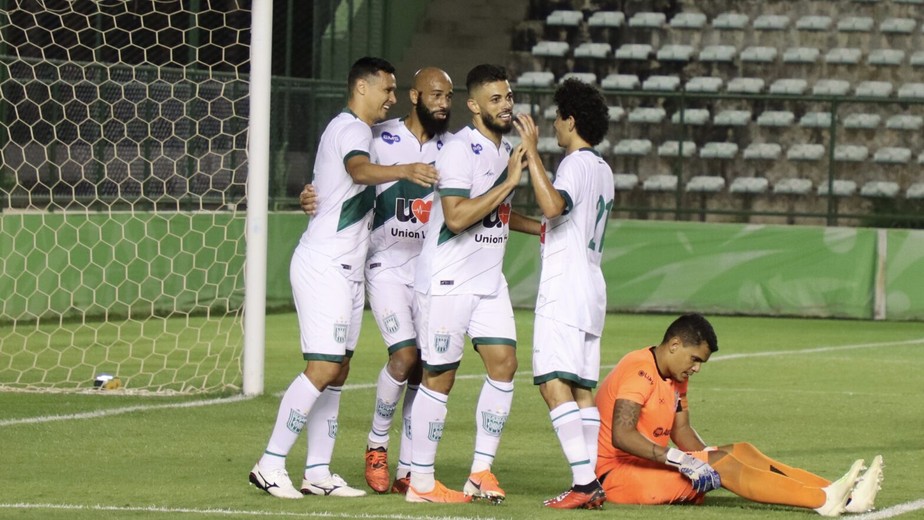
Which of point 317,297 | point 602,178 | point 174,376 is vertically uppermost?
point 602,178

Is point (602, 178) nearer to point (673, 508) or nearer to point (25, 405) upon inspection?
point (673, 508)

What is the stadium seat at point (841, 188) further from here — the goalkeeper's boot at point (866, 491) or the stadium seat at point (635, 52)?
the goalkeeper's boot at point (866, 491)

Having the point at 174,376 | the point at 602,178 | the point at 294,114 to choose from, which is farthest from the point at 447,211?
the point at 294,114

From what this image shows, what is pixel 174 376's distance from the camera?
1155 centimetres

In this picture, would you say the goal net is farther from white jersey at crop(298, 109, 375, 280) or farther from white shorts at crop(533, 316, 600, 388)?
white shorts at crop(533, 316, 600, 388)

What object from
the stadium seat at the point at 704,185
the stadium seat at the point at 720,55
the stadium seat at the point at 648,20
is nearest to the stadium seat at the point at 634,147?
the stadium seat at the point at 704,185

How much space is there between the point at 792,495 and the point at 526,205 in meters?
12.7

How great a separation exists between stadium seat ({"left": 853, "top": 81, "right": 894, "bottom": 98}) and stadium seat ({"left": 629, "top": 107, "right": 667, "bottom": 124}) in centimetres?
294

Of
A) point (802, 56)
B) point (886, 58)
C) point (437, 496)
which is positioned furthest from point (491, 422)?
point (886, 58)

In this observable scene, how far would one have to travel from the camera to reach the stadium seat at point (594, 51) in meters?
22.8

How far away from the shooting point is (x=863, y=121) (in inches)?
833

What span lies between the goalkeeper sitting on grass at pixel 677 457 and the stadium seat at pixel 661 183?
14.0 metres

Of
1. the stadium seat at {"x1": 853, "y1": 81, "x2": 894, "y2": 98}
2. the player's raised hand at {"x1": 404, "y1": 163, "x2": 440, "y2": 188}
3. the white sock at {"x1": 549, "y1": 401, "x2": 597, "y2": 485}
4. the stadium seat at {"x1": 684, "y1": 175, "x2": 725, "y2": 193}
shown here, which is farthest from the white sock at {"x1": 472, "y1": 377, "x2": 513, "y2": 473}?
the stadium seat at {"x1": 853, "y1": 81, "x2": 894, "y2": 98}

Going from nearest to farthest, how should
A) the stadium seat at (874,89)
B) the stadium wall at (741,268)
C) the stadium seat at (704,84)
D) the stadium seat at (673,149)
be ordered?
the stadium wall at (741,268) → the stadium seat at (673,149) → the stadium seat at (874,89) → the stadium seat at (704,84)
